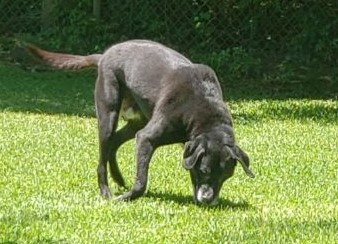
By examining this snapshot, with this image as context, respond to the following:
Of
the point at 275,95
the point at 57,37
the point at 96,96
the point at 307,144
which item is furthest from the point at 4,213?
the point at 57,37

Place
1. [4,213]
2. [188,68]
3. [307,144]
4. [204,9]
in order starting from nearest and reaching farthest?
[4,213]
[188,68]
[307,144]
[204,9]

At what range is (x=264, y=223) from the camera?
22.0ft

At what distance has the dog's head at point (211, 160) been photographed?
23.1 feet

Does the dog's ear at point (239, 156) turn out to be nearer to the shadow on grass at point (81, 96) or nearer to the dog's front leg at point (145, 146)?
the dog's front leg at point (145, 146)

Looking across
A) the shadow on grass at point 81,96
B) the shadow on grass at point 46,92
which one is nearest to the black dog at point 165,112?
the shadow on grass at point 81,96

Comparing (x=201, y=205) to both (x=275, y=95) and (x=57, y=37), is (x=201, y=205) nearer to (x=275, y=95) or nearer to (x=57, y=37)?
(x=275, y=95)

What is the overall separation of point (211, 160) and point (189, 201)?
0.47 meters

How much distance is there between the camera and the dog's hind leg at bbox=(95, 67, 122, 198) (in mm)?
7551

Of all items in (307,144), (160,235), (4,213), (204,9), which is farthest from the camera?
(204,9)

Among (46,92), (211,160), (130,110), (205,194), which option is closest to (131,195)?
(205,194)

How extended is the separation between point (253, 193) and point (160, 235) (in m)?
1.56

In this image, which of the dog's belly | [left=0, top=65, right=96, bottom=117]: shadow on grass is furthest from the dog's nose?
[left=0, top=65, right=96, bottom=117]: shadow on grass

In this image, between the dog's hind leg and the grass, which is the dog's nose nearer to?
the grass

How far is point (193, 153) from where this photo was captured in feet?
23.2
